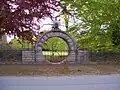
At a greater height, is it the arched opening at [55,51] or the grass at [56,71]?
the arched opening at [55,51]

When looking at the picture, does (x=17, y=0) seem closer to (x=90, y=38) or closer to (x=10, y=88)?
(x=10, y=88)

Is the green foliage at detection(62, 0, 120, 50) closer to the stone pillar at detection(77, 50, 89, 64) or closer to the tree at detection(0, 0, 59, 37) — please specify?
the stone pillar at detection(77, 50, 89, 64)

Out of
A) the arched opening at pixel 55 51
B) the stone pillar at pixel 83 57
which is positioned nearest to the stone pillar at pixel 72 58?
the stone pillar at pixel 83 57

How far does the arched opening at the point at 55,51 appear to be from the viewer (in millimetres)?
24016

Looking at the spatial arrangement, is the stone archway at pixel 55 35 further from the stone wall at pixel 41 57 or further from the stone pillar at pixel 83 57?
the stone pillar at pixel 83 57

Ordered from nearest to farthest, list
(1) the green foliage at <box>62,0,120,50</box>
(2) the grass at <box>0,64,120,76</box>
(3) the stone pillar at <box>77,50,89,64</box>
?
(2) the grass at <box>0,64,120,76</box>, (3) the stone pillar at <box>77,50,89,64</box>, (1) the green foliage at <box>62,0,120,50</box>

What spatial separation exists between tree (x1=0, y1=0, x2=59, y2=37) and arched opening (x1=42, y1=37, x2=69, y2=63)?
6.85 metres

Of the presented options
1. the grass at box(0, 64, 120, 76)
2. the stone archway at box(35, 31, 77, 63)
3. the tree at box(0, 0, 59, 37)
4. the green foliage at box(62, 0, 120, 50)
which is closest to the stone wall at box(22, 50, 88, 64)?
the stone archway at box(35, 31, 77, 63)

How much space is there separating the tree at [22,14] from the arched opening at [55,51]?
22.5 ft

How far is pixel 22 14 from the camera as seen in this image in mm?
14938

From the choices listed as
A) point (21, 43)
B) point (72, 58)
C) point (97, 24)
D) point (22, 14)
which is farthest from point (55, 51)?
point (22, 14)

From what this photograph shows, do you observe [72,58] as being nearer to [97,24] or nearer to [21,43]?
[97,24]

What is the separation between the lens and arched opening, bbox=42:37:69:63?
24016 mm

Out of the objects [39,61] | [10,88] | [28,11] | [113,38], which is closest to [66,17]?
[113,38]
